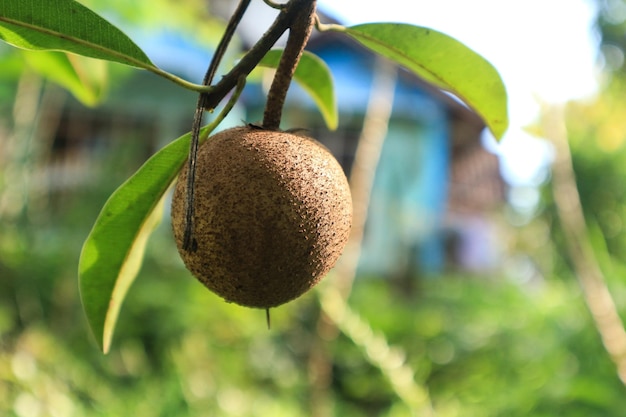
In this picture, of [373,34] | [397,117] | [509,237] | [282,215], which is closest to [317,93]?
[373,34]

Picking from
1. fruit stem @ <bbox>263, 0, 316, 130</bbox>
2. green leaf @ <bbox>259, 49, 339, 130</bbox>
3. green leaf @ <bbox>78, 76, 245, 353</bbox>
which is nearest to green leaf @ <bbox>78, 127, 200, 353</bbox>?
green leaf @ <bbox>78, 76, 245, 353</bbox>

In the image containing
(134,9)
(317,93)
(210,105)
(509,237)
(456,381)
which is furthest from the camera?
(509,237)

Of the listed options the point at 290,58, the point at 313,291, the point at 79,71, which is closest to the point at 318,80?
the point at 290,58

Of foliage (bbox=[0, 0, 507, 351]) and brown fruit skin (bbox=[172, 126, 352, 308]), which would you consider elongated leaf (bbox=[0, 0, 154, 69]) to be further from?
brown fruit skin (bbox=[172, 126, 352, 308])

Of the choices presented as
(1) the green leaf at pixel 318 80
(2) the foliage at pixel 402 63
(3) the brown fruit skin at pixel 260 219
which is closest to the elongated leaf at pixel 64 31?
(2) the foliage at pixel 402 63

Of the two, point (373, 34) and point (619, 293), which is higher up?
point (373, 34)

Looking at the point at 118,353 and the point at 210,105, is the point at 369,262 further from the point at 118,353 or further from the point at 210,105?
the point at 210,105

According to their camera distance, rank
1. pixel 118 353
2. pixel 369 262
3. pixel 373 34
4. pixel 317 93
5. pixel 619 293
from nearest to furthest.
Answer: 1. pixel 373 34
2. pixel 317 93
3. pixel 619 293
4. pixel 118 353
5. pixel 369 262

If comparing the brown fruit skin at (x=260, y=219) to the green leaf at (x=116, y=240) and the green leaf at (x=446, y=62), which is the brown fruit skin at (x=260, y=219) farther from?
the green leaf at (x=446, y=62)
